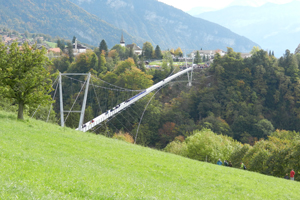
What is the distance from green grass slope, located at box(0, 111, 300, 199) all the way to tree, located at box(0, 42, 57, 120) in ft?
5.71

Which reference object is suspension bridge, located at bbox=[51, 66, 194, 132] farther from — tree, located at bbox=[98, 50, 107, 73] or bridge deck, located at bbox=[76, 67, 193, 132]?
tree, located at bbox=[98, 50, 107, 73]

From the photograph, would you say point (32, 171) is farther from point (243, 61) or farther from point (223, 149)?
point (243, 61)

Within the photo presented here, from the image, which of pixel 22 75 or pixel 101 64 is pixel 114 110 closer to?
pixel 22 75

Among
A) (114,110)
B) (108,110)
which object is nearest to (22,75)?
(114,110)

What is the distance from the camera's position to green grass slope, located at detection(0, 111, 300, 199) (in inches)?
274

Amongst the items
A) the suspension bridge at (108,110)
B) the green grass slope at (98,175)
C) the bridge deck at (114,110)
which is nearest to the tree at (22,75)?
the green grass slope at (98,175)

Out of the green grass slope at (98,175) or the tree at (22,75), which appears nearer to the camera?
the green grass slope at (98,175)

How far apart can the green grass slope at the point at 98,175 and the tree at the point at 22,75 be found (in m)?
1.74

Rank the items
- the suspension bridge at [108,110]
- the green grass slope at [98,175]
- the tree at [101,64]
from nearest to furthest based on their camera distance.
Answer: the green grass slope at [98,175] < the suspension bridge at [108,110] < the tree at [101,64]

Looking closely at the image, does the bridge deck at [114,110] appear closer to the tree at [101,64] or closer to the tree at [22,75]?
the tree at [22,75]

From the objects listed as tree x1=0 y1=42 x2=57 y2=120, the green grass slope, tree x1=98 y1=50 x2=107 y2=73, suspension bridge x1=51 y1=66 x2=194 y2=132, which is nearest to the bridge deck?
suspension bridge x1=51 y1=66 x2=194 y2=132

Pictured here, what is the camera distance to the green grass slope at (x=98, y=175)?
6961 mm

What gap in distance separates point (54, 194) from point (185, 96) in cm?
5568

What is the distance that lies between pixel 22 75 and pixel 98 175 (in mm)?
11470
